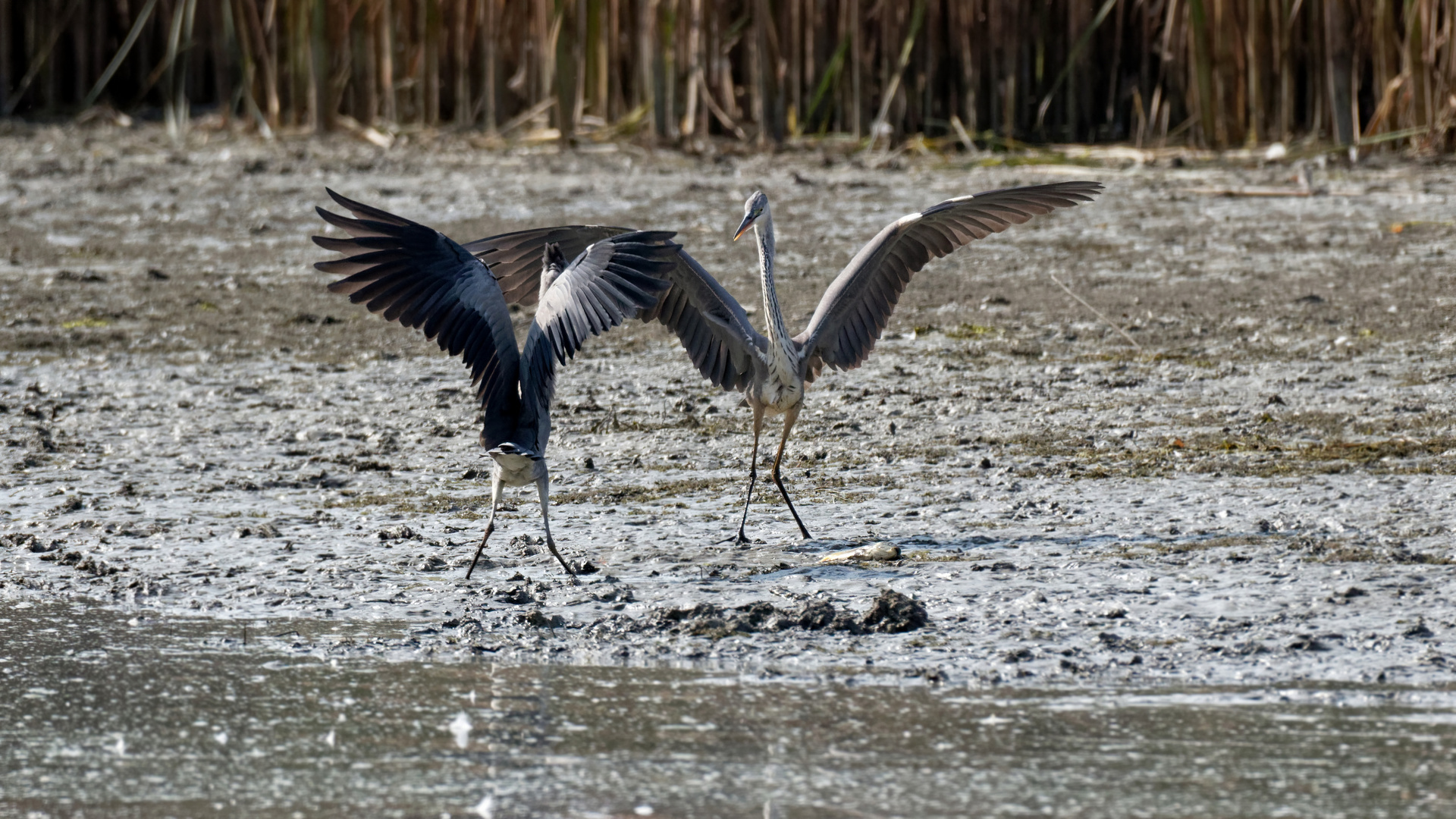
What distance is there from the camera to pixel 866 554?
518 centimetres

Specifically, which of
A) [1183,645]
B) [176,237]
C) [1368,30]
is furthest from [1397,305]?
[176,237]

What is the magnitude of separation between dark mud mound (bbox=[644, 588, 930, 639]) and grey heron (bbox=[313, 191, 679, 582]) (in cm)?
64

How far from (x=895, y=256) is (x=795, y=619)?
1.86 m

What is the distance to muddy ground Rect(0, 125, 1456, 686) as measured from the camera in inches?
181

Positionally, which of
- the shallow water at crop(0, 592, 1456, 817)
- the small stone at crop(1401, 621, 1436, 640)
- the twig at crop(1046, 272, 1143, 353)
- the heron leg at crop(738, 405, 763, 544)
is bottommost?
the shallow water at crop(0, 592, 1456, 817)

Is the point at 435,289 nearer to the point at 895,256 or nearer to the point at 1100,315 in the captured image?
the point at 895,256

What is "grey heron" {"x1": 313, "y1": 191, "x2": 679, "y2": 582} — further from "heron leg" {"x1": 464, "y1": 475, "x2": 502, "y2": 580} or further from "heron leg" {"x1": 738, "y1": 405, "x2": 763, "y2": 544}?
"heron leg" {"x1": 738, "y1": 405, "x2": 763, "y2": 544}

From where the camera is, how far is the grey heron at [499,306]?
4.98 m

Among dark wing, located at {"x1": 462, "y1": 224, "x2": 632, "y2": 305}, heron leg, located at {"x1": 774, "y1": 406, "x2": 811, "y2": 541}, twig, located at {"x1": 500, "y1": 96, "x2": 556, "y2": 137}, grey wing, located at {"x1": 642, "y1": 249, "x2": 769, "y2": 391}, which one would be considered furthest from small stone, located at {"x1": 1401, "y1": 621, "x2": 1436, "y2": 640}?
twig, located at {"x1": 500, "y1": 96, "x2": 556, "y2": 137}

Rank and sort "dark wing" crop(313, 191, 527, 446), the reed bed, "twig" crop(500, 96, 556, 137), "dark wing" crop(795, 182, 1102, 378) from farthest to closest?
"twig" crop(500, 96, 556, 137) → the reed bed → "dark wing" crop(795, 182, 1102, 378) → "dark wing" crop(313, 191, 527, 446)

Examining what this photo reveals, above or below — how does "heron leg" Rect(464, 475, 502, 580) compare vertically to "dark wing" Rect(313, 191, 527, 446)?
below

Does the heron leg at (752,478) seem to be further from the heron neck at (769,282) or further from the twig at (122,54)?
the twig at (122,54)

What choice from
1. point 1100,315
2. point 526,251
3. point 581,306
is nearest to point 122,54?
point 1100,315

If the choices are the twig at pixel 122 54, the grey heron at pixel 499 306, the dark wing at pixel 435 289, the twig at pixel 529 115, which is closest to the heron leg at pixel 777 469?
the grey heron at pixel 499 306
